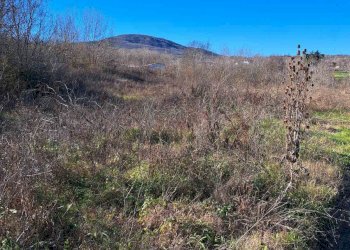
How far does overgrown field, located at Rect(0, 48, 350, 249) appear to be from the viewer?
374cm

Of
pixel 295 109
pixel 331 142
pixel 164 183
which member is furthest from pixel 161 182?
pixel 331 142

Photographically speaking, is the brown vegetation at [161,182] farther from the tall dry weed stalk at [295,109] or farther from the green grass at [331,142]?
the tall dry weed stalk at [295,109]


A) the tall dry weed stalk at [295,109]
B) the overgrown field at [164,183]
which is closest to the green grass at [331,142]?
the overgrown field at [164,183]

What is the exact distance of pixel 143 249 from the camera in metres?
3.49

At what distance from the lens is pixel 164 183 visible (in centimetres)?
513

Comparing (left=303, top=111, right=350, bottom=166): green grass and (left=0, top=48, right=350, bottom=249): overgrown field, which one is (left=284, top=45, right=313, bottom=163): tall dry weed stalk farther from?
(left=303, top=111, right=350, bottom=166): green grass

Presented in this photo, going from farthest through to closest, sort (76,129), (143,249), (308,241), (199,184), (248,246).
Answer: (76,129) < (199,184) < (308,241) < (248,246) < (143,249)

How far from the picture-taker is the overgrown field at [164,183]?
12.3 feet

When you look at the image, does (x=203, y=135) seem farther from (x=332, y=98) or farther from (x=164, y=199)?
(x=332, y=98)

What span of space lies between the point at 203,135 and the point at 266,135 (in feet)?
4.44

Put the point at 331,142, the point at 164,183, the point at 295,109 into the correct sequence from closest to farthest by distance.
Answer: the point at 164,183 → the point at 295,109 → the point at 331,142

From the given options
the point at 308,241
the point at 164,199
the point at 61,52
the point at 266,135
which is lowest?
the point at 308,241

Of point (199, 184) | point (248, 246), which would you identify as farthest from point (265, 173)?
point (248, 246)

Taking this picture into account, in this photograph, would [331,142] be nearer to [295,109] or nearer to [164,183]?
[295,109]
